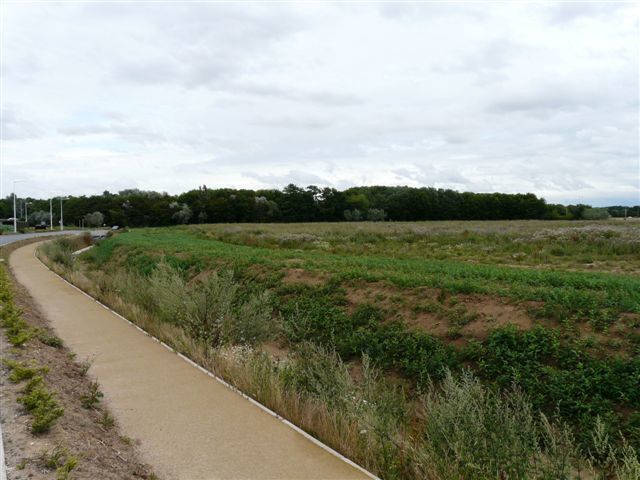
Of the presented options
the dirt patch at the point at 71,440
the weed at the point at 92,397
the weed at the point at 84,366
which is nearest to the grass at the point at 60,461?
the dirt patch at the point at 71,440

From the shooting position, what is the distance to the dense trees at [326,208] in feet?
349

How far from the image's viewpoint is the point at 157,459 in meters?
5.12

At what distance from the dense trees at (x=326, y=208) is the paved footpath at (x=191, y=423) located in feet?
316

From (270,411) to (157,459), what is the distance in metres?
1.58

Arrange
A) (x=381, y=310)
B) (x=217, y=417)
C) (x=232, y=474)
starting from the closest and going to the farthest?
(x=232, y=474) < (x=217, y=417) < (x=381, y=310)

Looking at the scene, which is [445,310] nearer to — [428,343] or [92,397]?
[428,343]

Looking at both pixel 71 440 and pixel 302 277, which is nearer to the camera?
pixel 71 440

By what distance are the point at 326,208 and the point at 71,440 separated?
10792 centimetres

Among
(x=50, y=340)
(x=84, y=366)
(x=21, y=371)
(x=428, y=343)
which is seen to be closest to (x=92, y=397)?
(x=21, y=371)

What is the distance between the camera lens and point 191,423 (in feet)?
19.5

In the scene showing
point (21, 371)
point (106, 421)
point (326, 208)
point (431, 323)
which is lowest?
point (106, 421)

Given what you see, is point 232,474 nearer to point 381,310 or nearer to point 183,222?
point 381,310

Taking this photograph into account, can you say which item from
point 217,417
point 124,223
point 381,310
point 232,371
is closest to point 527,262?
point 381,310

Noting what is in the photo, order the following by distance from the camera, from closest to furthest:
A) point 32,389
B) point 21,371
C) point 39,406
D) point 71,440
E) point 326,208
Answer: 1. point 71,440
2. point 39,406
3. point 32,389
4. point 21,371
5. point 326,208
